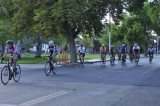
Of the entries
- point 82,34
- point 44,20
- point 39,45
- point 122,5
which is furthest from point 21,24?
point 39,45

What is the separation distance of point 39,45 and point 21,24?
2066 centimetres

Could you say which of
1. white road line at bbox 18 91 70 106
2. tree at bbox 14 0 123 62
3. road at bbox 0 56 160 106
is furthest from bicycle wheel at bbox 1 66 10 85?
tree at bbox 14 0 123 62

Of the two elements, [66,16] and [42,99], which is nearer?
[42,99]

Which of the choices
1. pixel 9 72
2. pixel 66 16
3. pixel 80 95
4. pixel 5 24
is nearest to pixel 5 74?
pixel 9 72

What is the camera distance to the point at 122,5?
3950 centimetres

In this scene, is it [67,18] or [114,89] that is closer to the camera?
[114,89]

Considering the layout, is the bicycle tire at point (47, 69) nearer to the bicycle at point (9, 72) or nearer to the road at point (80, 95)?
the bicycle at point (9, 72)

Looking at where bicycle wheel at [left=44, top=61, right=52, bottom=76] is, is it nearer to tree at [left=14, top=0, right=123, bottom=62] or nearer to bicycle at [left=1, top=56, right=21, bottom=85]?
bicycle at [left=1, top=56, right=21, bottom=85]

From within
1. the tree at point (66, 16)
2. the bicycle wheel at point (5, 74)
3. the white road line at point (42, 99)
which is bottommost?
the white road line at point (42, 99)

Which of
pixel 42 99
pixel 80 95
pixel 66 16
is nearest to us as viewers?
pixel 42 99

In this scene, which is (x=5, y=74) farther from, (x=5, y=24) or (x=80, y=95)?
(x=5, y=24)

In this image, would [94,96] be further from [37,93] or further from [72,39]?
[72,39]

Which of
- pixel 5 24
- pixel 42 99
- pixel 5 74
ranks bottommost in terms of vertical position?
pixel 42 99

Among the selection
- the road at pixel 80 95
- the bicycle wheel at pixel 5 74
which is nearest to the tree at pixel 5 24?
the bicycle wheel at pixel 5 74
